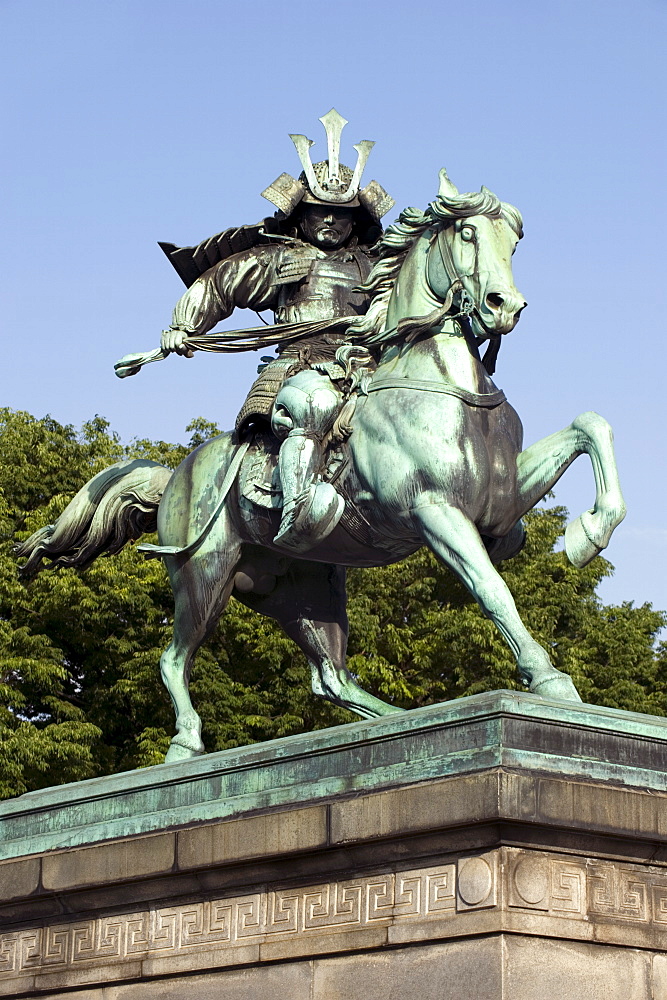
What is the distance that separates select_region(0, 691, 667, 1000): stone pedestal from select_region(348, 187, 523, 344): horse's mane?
274 centimetres

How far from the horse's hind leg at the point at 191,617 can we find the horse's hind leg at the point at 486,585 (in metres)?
1.99

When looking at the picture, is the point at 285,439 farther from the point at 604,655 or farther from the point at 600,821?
the point at 604,655

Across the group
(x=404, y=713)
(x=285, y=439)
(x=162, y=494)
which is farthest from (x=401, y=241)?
(x=404, y=713)

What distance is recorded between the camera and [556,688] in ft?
29.1

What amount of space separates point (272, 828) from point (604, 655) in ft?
63.9

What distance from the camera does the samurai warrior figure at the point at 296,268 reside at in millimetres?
11398

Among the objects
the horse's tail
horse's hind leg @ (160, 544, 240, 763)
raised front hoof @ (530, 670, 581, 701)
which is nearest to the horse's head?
raised front hoof @ (530, 670, 581, 701)

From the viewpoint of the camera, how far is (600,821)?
7.89m

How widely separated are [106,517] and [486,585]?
3.71 m

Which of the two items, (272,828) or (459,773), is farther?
(272,828)

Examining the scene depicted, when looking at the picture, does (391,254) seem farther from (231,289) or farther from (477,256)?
(231,289)

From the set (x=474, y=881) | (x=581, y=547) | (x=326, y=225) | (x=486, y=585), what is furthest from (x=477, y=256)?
(x=474, y=881)

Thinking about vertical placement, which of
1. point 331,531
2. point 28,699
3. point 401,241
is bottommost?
point 331,531

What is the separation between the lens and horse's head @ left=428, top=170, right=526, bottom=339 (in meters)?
9.90
